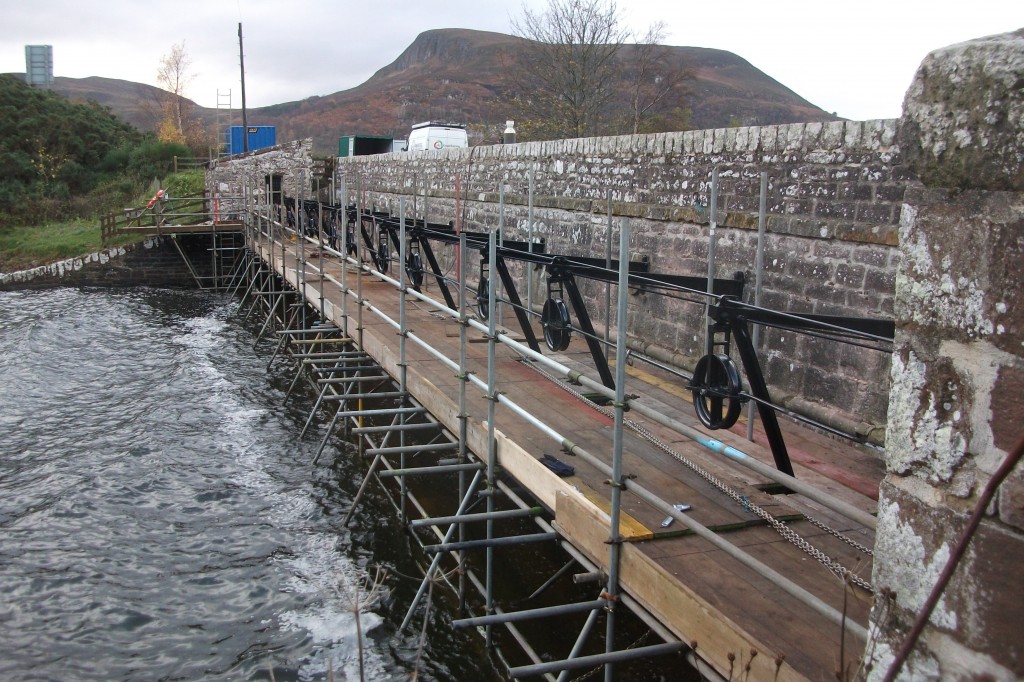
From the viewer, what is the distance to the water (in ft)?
21.1

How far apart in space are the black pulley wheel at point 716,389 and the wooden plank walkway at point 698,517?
31cm

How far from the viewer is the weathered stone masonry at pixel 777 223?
605 cm

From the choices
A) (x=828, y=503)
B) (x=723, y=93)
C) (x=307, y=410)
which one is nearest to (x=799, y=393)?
(x=828, y=503)

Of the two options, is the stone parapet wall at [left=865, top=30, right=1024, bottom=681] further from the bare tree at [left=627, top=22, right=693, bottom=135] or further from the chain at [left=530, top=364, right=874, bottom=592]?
the bare tree at [left=627, top=22, right=693, bottom=135]

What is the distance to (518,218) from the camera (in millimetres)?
11516

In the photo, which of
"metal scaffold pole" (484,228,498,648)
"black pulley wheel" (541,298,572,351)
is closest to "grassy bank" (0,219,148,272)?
"black pulley wheel" (541,298,572,351)

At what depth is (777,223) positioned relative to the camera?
683 centimetres

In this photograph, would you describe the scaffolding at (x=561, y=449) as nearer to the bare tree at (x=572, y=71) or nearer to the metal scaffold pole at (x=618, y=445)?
the metal scaffold pole at (x=618, y=445)

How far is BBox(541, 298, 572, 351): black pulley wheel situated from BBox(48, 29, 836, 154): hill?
155 feet

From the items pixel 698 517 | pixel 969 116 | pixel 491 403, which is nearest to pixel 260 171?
pixel 491 403

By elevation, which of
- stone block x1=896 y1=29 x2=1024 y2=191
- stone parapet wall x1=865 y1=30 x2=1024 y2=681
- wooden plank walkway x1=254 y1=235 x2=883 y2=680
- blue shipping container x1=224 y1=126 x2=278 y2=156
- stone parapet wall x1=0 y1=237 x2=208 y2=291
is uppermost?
blue shipping container x1=224 y1=126 x2=278 y2=156

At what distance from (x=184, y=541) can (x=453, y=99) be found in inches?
2567

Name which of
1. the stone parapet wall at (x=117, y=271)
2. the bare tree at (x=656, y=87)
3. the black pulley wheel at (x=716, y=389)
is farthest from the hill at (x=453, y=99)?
the black pulley wheel at (x=716, y=389)

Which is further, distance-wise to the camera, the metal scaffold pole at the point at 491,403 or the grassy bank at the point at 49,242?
the grassy bank at the point at 49,242
